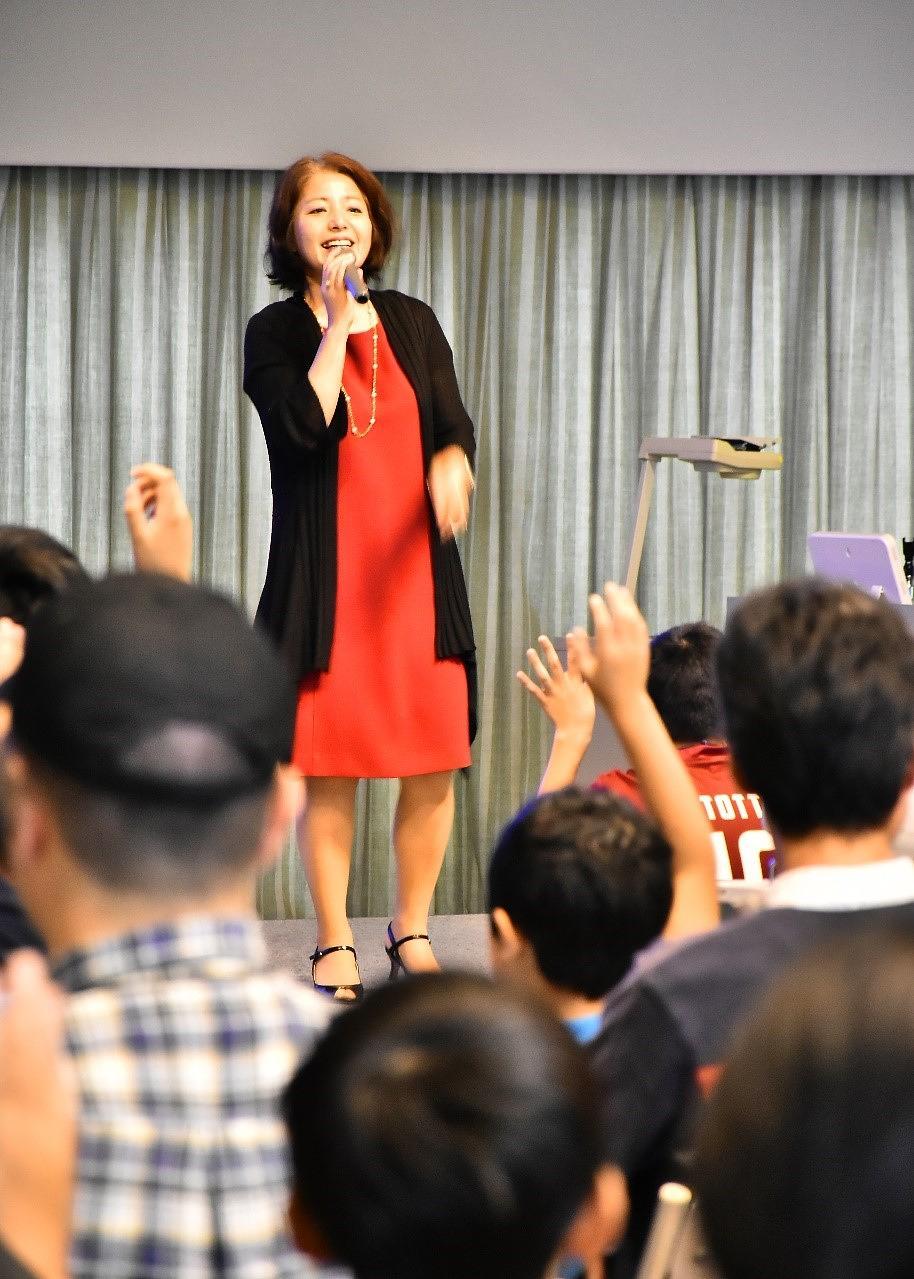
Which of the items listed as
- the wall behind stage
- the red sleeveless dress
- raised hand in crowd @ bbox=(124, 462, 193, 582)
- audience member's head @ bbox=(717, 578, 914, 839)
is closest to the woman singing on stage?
the red sleeveless dress

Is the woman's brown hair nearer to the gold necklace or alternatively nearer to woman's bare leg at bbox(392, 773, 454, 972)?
the gold necklace

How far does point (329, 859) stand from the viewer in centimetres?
326

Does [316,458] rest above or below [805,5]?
below

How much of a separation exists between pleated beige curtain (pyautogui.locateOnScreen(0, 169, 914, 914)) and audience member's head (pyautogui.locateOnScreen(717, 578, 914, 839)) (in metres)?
3.30

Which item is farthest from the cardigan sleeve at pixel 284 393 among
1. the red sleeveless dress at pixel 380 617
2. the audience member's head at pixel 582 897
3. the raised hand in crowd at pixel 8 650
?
the audience member's head at pixel 582 897

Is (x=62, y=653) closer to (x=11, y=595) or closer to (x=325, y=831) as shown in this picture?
(x=11, y=595)

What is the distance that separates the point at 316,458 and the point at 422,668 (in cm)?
45

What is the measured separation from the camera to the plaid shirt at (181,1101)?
2.89ft

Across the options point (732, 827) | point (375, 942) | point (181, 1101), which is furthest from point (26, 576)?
point (375, 942)

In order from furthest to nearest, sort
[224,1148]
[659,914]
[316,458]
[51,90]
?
[51,90] → [316,458] → [659,914] → [224,1148]

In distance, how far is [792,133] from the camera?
14.9 ft

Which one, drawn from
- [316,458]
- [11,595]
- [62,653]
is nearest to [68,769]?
[62,653]

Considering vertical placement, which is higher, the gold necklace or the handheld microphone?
the handheld microphone

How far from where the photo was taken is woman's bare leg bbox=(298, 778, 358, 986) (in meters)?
3.20
